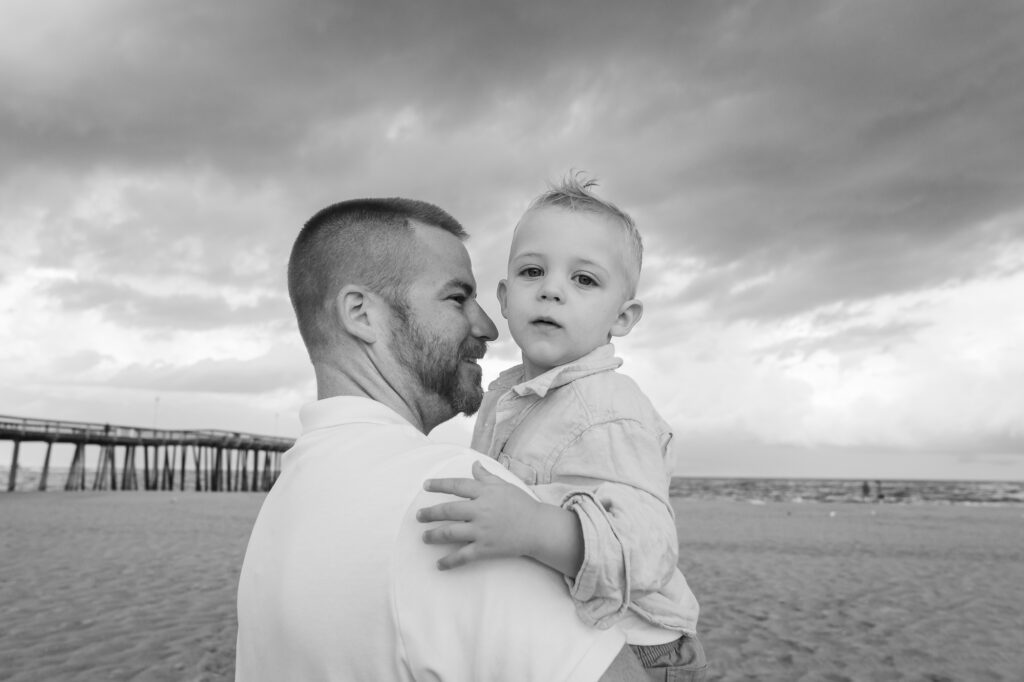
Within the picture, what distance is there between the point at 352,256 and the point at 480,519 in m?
1.12

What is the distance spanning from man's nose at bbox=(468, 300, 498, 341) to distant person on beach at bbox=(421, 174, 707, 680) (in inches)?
4.6

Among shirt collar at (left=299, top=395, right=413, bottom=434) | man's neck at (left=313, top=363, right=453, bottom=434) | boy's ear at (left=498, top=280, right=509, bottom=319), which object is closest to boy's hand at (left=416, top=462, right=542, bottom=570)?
shirt collar at (left=299, top=395, right=413, bottom=434)

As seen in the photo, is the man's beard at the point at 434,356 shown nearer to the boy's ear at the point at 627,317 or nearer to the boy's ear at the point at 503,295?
the boy's ear at the point at 503,295

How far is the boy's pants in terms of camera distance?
90.1 inches

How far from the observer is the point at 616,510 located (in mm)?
2086

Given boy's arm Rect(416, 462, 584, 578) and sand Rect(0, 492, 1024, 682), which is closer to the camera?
boy's arm Rect(416, 462, 584, 578)

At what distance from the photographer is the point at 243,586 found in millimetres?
1915

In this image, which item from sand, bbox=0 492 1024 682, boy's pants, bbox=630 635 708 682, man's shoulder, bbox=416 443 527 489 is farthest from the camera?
sand, bbox=0 492 1024 682

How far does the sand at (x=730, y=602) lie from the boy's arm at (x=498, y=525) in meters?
6.33

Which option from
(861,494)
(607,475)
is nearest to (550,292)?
(607,475)

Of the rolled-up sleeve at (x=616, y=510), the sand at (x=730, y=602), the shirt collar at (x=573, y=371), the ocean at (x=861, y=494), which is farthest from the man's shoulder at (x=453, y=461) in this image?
the ocean at (x=861, y=494)

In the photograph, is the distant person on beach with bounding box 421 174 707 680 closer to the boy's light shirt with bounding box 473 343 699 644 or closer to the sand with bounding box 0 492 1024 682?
the boy's light shirt with bounding box 473 343 699 644

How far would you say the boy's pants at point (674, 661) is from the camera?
7.51 feet

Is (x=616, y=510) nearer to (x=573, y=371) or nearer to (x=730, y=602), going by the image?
(x=573, y=371)
